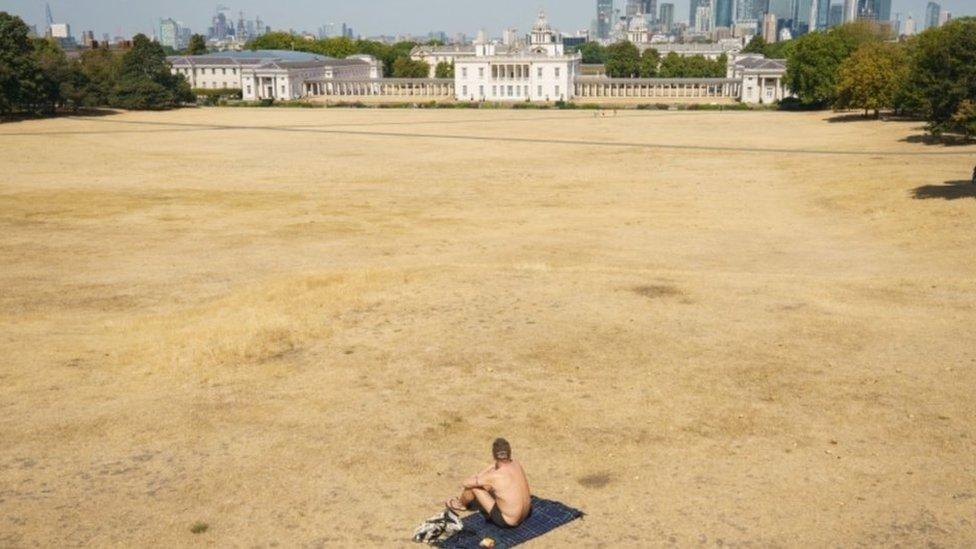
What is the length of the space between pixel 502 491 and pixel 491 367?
287 inches

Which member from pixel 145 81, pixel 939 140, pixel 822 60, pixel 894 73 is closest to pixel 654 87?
pixel 822 60

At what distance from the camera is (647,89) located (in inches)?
7544

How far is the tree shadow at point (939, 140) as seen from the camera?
69500 millimetres

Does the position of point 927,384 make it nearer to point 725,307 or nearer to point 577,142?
point 725,307

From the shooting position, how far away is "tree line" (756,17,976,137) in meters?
57.1

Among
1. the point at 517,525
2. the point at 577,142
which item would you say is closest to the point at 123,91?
the point at 577,142

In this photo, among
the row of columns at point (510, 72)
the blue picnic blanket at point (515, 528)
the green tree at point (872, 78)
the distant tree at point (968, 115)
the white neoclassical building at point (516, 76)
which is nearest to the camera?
the blue picnic blanket at point (515, 528)

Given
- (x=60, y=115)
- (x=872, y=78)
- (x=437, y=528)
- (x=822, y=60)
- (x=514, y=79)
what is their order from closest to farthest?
(x=437, y=528) < (x=872, y=78) < (x=822, y=60) < (x=60, y=115) < (x=514, y=79)

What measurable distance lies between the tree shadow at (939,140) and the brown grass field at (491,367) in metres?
24.9

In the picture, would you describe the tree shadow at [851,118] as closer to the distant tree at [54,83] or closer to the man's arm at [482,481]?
the distant tree at [54,83]

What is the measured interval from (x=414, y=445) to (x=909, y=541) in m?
7.81

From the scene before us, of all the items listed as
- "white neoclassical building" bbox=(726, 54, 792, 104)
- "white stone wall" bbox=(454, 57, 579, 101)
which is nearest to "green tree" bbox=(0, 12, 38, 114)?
"white stone wall" bbox=(454, 57, 579, 101)

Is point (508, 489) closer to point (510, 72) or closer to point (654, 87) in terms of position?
point (510, 72)

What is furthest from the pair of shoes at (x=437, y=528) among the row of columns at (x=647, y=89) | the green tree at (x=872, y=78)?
the row of columns at (x=647, y=89)
